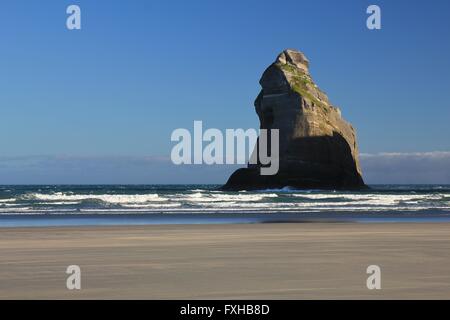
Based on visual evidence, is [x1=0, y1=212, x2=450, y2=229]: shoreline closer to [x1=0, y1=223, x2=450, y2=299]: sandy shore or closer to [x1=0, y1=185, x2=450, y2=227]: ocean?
[x1=0, y1=185, x2=450, y2=227]: ocean

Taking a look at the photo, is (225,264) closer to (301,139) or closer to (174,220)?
(174,220)

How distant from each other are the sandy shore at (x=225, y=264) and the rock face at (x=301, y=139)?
205 ft

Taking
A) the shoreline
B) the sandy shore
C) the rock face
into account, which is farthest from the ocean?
the rock face

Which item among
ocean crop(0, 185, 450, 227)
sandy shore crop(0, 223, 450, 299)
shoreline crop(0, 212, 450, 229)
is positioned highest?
sandy shore crop(0, 223, 450, 299)

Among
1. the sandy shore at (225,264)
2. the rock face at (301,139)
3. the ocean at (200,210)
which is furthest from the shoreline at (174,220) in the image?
the rock face at (301,139)

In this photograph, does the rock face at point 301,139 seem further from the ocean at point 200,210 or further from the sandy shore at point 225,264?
the sandy shore at point 225,264

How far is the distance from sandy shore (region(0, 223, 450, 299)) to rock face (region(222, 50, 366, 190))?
62.5m

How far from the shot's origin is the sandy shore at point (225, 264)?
8.55 m

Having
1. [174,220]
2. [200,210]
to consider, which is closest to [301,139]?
[200,210]

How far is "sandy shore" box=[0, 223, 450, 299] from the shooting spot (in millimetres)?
8555
